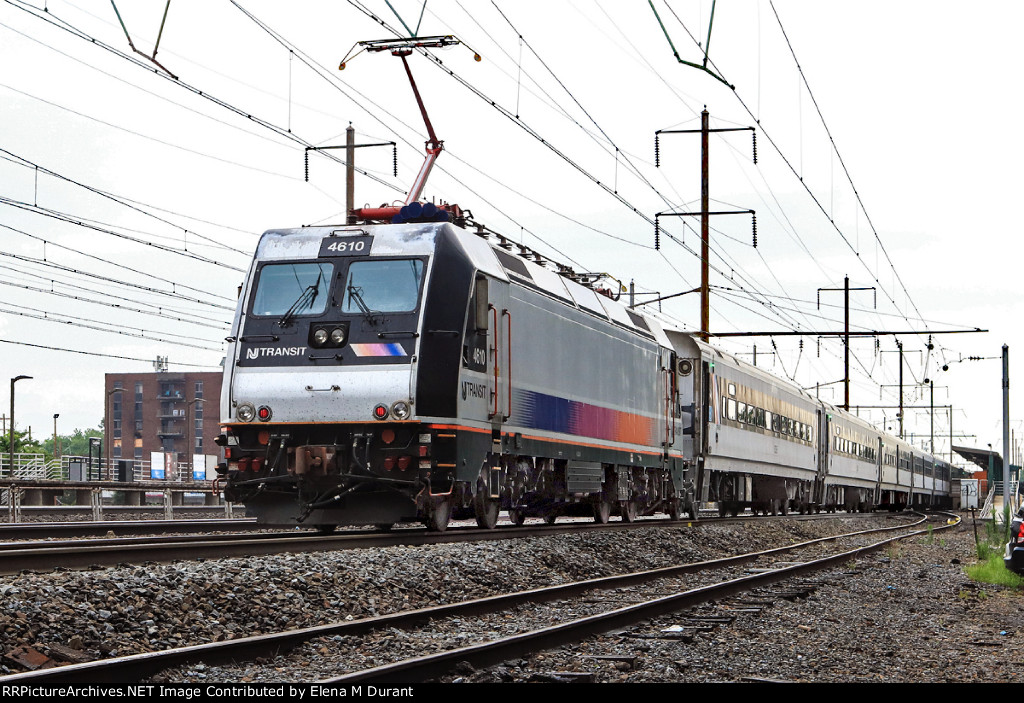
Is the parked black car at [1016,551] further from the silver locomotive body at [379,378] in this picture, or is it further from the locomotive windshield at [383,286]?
the locomotive windshield at [383,286]

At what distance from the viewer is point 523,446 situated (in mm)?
17922

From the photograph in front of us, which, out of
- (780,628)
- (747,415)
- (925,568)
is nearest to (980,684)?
(780,628)

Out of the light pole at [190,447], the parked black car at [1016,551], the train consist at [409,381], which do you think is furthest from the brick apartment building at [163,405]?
the parked black car at [1016,551]

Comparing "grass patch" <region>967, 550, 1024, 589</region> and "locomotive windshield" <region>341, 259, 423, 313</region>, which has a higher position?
"locomotive windshield" <region>341, 259, 423, 313</region>

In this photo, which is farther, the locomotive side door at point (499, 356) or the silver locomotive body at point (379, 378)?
the locomotive side door at point (499, 356)

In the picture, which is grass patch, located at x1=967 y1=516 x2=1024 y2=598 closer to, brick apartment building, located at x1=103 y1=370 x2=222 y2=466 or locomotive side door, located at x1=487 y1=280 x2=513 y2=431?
locomotive side door, located at x1=487 y1=280 x2=513 y2=431

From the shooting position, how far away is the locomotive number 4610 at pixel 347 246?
642 inches

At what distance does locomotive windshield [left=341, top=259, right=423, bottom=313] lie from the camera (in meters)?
15.8

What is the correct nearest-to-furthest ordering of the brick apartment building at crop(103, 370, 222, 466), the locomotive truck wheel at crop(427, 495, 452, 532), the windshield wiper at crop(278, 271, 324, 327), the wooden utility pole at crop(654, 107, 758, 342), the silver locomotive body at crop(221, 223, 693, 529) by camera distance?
the silver locomotive body at crop(221, 223, 693, 529) → the windshield wiper at crop(278, 271, 324, 327) → the locomotive truck wheel at crop(427, 495, 452, 532) → the wooden utility pole at crop(654, 107, 758, 342) → the brick apartment building at crop(103, 370, 222, 466)

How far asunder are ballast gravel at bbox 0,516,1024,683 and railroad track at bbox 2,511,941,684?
5.9 inches

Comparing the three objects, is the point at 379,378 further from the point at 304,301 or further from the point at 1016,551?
the point at 1016,551

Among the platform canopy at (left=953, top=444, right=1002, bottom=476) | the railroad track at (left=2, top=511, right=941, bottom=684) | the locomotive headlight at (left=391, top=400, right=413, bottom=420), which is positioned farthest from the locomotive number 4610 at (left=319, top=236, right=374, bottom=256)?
the platform canopy at (left=953, top=444, right=1002, bottom=476)

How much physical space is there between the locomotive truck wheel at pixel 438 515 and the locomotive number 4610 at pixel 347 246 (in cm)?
336

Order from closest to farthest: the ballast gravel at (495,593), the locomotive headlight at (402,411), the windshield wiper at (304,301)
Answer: the ballast gravel at (495,593) < the locomotive headlight at (402,411) < the windshield wiper at (304,301)
